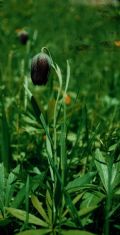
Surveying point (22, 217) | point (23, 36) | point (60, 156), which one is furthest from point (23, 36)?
point (22, 217)

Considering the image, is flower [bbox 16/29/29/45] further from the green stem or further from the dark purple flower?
the green stem

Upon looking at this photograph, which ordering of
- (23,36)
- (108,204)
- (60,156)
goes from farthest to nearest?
(23,36)
(60,156)
(108,204)

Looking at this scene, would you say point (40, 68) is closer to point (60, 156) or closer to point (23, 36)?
point (60, 156)

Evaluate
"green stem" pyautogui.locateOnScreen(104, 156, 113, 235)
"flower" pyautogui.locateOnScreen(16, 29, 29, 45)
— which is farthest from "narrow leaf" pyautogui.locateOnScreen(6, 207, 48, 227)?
"flower" pyautogui.locateOnScreen(16, 29, 29, 45)

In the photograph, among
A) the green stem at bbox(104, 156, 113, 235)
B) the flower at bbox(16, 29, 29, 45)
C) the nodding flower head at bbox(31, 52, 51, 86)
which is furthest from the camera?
the flower at bbox(16, 29, 29, 45)

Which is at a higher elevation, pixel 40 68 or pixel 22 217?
pixel 40 68

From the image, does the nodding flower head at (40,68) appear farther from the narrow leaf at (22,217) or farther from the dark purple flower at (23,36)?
the dark purple flower at (23,36)

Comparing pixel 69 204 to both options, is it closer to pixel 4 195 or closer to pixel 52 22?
pixel 4 195

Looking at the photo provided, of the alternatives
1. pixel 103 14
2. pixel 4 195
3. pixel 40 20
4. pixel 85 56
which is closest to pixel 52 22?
pixel 40 20

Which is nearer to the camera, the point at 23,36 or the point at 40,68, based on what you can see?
the point at 40,68
